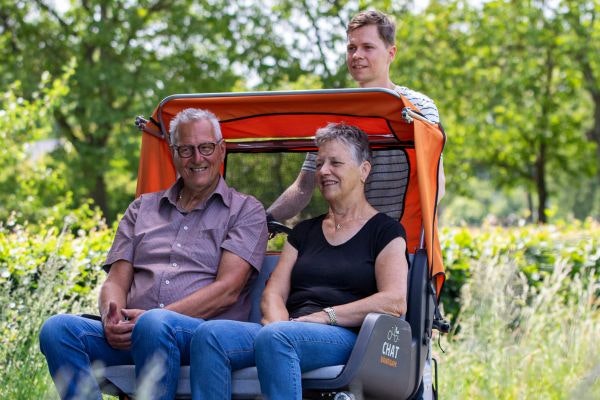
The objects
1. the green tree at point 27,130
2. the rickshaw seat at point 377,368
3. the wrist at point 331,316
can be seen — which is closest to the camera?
the rickshaw seat at point 377,368

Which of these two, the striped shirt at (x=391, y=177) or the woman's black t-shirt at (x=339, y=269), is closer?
the woman's black t-shirt at (x=339, y=269)

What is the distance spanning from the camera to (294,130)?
4.73 metres

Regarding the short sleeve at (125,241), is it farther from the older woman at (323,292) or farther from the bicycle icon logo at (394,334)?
the bicycle icon logo at (394,334)

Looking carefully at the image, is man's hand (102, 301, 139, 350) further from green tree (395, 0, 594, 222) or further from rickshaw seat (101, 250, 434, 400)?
green tree (395, 0, 594, 222)

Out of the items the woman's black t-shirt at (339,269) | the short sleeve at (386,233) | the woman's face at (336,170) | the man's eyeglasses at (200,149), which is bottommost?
the woman's black t-shirt at (339,269)

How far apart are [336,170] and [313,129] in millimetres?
722

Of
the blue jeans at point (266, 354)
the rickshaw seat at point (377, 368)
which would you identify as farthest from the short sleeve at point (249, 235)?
the rickshaw seat at point (377, 368)

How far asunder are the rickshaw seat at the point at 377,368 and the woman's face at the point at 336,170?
1.41 feet

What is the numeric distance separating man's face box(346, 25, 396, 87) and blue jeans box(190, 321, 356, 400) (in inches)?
51.9

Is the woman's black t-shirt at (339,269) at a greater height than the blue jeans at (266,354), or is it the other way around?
the woman's black t-shirt at (339,269)

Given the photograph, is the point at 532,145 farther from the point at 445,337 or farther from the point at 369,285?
the point at 369,285

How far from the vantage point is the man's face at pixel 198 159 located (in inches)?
166

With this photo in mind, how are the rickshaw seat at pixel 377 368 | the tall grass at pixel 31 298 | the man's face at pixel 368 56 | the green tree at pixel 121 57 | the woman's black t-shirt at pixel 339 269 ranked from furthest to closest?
1. the green tree at pixel 121 57
2. the tall grass at pixel 31 298
3. the man's face at pixel 368 56
4. the woman's black t-shirt at pixel 339 269
5. the rickshaw seat at pixel 377 368

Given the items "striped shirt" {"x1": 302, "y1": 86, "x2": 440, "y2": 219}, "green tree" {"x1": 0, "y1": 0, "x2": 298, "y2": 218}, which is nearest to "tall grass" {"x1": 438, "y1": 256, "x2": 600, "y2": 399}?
"striped shirt" {"x1": 302, "y1": 86, "x2": 440, "y2": 219}
